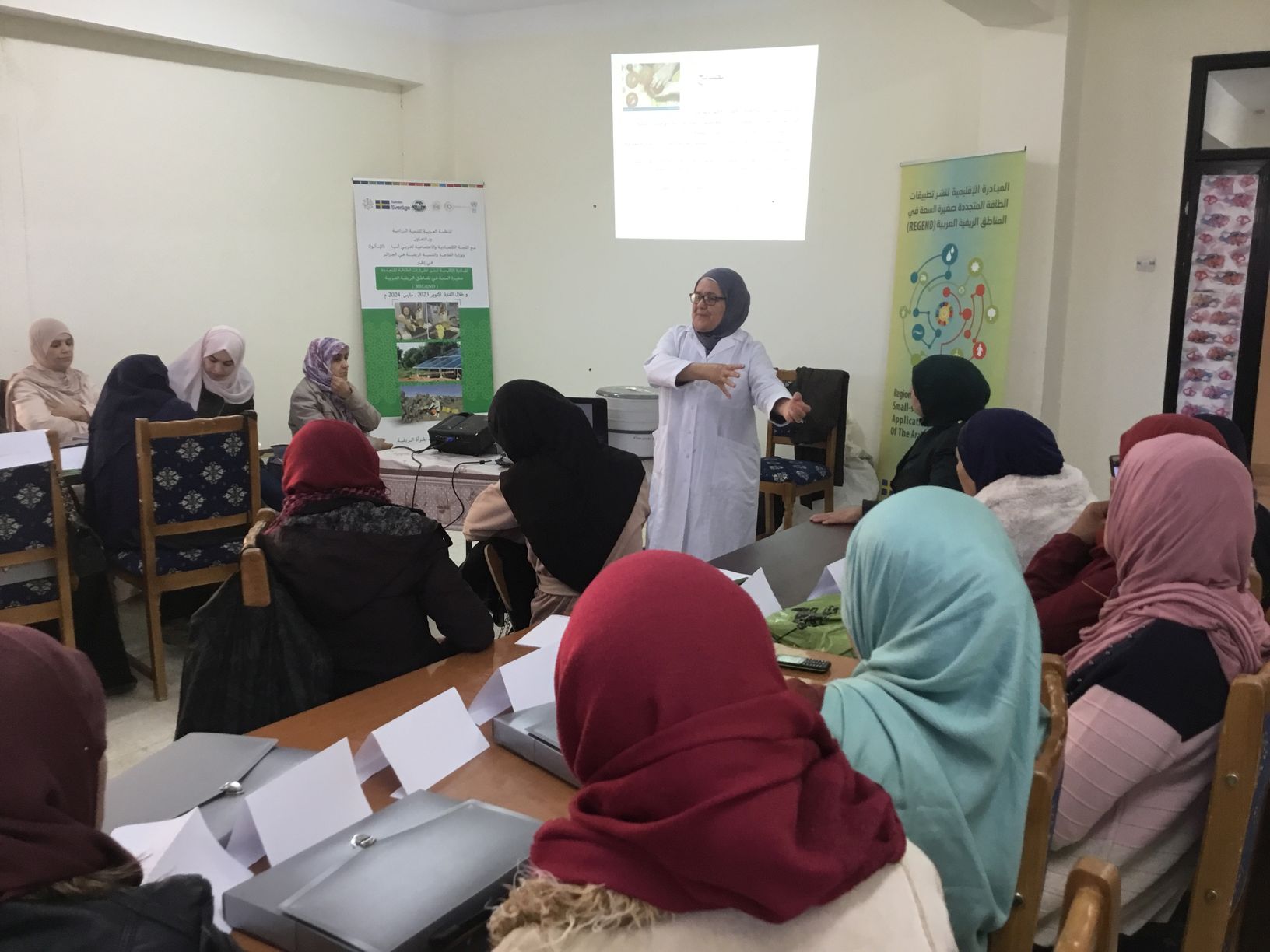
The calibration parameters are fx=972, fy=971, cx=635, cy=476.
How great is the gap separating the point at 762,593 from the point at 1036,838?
948 mm

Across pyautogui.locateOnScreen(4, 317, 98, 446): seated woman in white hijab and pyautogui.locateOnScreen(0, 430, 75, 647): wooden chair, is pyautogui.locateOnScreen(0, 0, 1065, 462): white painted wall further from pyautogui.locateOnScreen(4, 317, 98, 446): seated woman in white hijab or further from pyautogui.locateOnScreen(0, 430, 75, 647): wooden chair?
pyautogui.locateOnScreen(0, 430, 75, 647): wooden chair

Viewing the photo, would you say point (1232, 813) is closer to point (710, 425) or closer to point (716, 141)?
point (710, 425)

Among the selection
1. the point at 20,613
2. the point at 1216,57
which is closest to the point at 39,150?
the point at 20,613

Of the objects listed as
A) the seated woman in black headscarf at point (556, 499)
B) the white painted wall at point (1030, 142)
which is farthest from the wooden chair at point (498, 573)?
the white painted wall at point (1030, 142)

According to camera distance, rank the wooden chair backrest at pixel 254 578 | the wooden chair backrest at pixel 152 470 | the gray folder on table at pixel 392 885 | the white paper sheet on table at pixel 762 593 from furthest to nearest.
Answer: the wooden chair backrest at pixel 152 470 → the white paper sheet on table at pixel 762 593 → the wooden chair backrest at pixel 254 578 → the gray folder on table at pixel 392 885

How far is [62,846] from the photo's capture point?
82cm

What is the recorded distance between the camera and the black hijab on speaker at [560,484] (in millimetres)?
2236

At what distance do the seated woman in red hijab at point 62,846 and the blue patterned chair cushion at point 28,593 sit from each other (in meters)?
2.41

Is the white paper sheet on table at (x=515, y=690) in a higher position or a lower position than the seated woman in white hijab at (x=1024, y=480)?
lower

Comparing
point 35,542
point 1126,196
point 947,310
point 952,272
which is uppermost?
point 1126,196

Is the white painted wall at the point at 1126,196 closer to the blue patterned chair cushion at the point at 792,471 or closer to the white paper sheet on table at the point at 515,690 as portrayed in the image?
the blue patterned chair cushion at the point at 792,471

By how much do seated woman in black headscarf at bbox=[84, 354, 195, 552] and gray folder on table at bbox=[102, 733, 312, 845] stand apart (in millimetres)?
2249

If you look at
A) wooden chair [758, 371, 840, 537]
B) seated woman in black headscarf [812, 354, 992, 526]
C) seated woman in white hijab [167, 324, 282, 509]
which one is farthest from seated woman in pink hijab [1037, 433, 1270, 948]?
seated woman in white hijab [167, 324, 282, 509]

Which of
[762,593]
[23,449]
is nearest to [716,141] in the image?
[23,449]
